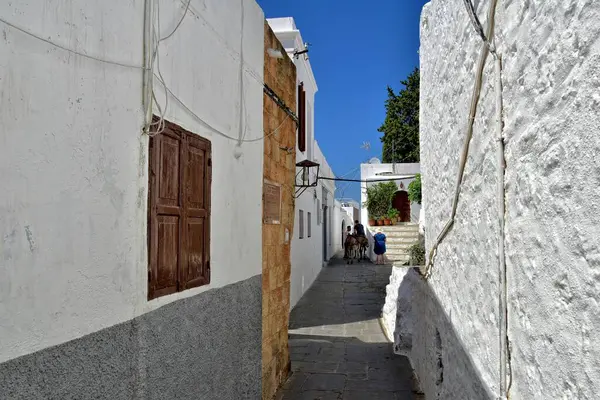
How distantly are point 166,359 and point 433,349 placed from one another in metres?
2.69

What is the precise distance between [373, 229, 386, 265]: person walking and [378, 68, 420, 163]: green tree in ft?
40.3

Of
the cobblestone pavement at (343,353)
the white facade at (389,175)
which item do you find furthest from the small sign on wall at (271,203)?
the white facade at (389,175)

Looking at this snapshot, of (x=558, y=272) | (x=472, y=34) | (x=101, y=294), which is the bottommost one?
(x=101, y=294)

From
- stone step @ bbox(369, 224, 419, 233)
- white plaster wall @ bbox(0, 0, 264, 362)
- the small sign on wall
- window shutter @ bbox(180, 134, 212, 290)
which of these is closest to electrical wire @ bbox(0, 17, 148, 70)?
white plaster wall @ bbox(0, 0, 264, 362)

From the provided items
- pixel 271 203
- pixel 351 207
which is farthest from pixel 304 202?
pixel 351 207

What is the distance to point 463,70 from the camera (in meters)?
3.26

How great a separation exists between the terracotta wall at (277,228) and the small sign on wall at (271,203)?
4 cm

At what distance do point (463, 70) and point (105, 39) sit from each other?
221 cm

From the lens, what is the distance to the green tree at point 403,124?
30.9 metres

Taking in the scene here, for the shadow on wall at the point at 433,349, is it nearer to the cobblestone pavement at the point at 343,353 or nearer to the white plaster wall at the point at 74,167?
the cobblestone pavement at the point at 343,353

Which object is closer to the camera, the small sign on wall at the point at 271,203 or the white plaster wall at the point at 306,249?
the small sign on wall at the point at 271,203

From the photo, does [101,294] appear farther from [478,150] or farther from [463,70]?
[463,70]

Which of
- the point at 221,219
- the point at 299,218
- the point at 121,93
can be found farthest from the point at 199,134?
the point at 299,218

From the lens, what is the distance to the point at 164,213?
2.96m
